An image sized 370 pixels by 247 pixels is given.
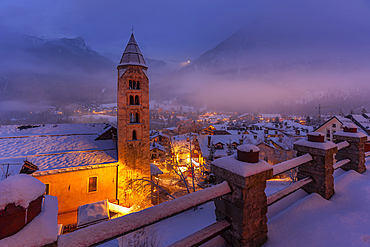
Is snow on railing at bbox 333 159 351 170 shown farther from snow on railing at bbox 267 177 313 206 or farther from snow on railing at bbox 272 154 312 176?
snow on railing at bbox 272 154 312 176

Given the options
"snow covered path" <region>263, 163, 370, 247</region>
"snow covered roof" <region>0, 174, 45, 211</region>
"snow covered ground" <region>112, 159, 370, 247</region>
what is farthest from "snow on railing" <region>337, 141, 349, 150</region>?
"snow covered roof" <region>0, 174, 45, 211</region>

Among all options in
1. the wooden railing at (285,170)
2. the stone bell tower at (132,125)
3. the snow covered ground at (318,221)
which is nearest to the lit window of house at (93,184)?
the stone bell tower at (132,125)

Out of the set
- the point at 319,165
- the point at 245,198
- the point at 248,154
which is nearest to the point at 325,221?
the point at 319,165

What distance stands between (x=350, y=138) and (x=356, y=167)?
1.01 metres

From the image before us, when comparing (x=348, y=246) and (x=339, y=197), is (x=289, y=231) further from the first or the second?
(x=339, y=197)

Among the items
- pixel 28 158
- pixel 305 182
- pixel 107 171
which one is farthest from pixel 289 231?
pixel 28 158

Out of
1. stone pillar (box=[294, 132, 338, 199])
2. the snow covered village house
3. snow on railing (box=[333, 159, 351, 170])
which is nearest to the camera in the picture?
stone pillar (box=[294, 132, 338, 199])

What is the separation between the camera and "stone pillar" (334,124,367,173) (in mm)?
5430

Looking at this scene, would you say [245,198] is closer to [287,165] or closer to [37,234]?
[287,165]

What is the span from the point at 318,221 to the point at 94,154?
18104 millimetres

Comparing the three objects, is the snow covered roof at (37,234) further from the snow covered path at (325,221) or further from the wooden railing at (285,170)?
the wooden railing at (285,170)

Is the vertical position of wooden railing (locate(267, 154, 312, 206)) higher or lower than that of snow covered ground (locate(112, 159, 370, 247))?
higher

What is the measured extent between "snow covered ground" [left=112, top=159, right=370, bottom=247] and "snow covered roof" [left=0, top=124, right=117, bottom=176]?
14.2m

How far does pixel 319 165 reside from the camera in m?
3.93
